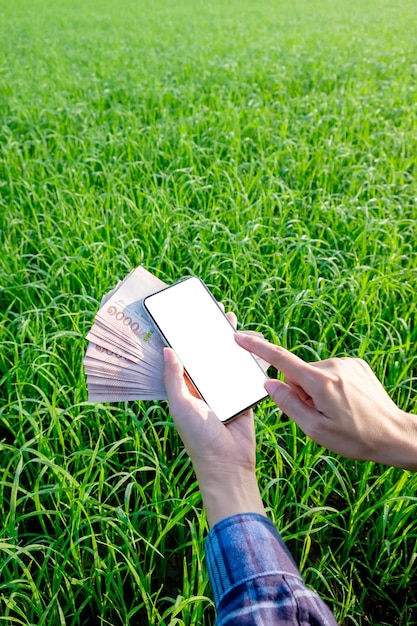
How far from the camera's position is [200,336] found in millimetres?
1645

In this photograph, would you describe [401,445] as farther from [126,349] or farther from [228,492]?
[126,349]

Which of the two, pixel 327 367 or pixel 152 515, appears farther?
pixel 152 515

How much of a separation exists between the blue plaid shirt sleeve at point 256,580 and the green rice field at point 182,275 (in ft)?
1.22

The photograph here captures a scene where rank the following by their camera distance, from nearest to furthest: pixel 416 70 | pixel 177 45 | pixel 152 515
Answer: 1. pixel 152 515
2. pixel 416 70
3. pixel 177 45

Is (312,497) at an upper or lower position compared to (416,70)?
lower

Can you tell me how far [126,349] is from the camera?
1588 mm

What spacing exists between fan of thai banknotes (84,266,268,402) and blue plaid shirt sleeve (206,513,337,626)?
1.69 ft

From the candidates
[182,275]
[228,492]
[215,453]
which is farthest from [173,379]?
[182,275]

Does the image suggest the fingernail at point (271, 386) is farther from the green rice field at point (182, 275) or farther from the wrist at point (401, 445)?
the green rice field at point (182, 275)

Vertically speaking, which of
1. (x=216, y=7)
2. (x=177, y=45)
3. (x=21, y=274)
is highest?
(x=216, y=7)

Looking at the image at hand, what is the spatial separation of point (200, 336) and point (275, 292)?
32.8 inches

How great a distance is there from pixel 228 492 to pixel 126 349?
2.04ft


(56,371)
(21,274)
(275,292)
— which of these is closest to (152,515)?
(56,371)

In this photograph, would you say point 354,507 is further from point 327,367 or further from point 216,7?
point 216,7
